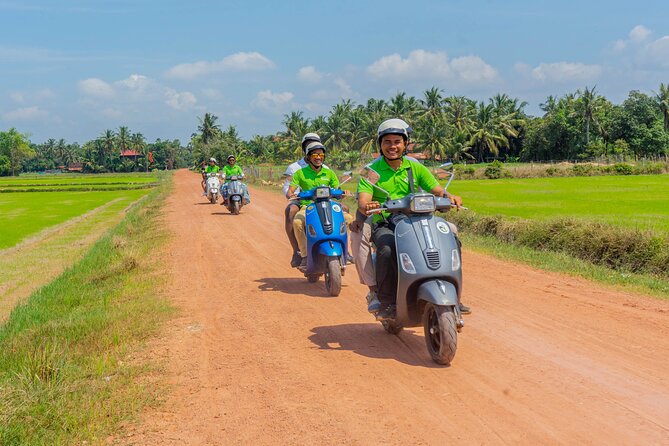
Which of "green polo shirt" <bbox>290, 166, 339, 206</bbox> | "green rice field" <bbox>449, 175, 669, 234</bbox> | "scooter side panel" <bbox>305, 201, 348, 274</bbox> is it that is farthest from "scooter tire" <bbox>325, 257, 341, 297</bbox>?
"green rice field" <bbox>449, 175, 669, 234</bbox>

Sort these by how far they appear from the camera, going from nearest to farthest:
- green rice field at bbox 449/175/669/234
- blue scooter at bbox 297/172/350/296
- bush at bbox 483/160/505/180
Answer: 1. blue scooter at bbox 297/172/350/296
2. green rice field at bbox 449/175/669/234
3. bush at bbox 483/160/505/180

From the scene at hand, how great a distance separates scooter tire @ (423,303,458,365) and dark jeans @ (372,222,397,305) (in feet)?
1.56

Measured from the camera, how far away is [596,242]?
42.6 ft

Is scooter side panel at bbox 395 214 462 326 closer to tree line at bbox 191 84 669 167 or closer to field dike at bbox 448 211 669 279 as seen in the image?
field dike at bbox 448 211 669 279

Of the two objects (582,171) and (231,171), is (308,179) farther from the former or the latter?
(582,171)

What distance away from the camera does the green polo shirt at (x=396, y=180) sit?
21.1 feet

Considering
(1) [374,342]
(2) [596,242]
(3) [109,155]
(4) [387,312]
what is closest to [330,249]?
(1) [374,342]

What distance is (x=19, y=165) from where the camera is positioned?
469 ft

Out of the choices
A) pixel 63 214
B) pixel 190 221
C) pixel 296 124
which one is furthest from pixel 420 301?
pixel 296 124

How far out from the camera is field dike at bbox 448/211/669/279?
38.9ft

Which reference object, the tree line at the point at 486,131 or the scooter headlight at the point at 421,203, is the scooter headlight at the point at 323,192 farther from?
the tree line at the point at 486,131

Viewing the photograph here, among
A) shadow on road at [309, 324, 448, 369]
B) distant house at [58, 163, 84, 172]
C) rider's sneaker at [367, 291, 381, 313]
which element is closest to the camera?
shadow on road at [309, 324, 448, 369]

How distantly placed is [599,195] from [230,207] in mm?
18660

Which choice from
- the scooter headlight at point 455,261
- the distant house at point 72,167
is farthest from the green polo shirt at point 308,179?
the distant house at point 72,167
